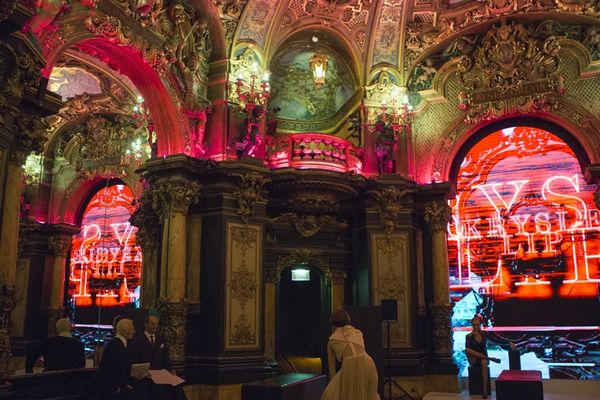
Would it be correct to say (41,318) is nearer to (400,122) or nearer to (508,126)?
(400,122)

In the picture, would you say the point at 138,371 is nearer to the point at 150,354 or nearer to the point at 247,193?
the point at 150,354

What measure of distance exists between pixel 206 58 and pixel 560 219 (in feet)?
28.3

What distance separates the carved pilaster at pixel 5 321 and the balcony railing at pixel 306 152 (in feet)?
23.2

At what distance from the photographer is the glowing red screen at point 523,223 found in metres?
13.8

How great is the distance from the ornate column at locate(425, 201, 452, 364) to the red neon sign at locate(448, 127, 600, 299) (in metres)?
0.58

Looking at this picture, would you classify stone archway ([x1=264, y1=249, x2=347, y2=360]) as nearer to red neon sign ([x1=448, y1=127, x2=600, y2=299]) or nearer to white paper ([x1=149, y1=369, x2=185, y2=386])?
red neon sign ([x1=448, y1=127, x2=600, y2=299])

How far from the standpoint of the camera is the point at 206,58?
1362 cm

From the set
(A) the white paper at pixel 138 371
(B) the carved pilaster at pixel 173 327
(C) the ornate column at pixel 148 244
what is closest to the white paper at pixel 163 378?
(A) the white paper at pixel 138 371

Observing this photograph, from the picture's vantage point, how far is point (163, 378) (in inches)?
277

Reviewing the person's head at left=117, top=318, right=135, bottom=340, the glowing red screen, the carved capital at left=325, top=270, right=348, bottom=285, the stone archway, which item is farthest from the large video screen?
the person's head at left=117, top=318, right=135, bottom=340

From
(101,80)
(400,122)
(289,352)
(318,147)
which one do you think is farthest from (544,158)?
(101,80)

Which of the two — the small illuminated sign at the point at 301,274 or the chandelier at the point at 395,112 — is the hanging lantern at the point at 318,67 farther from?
the small illuminated sign at the point at 301,274

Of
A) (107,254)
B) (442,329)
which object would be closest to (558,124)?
(442,329)

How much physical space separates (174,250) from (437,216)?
6.14m
